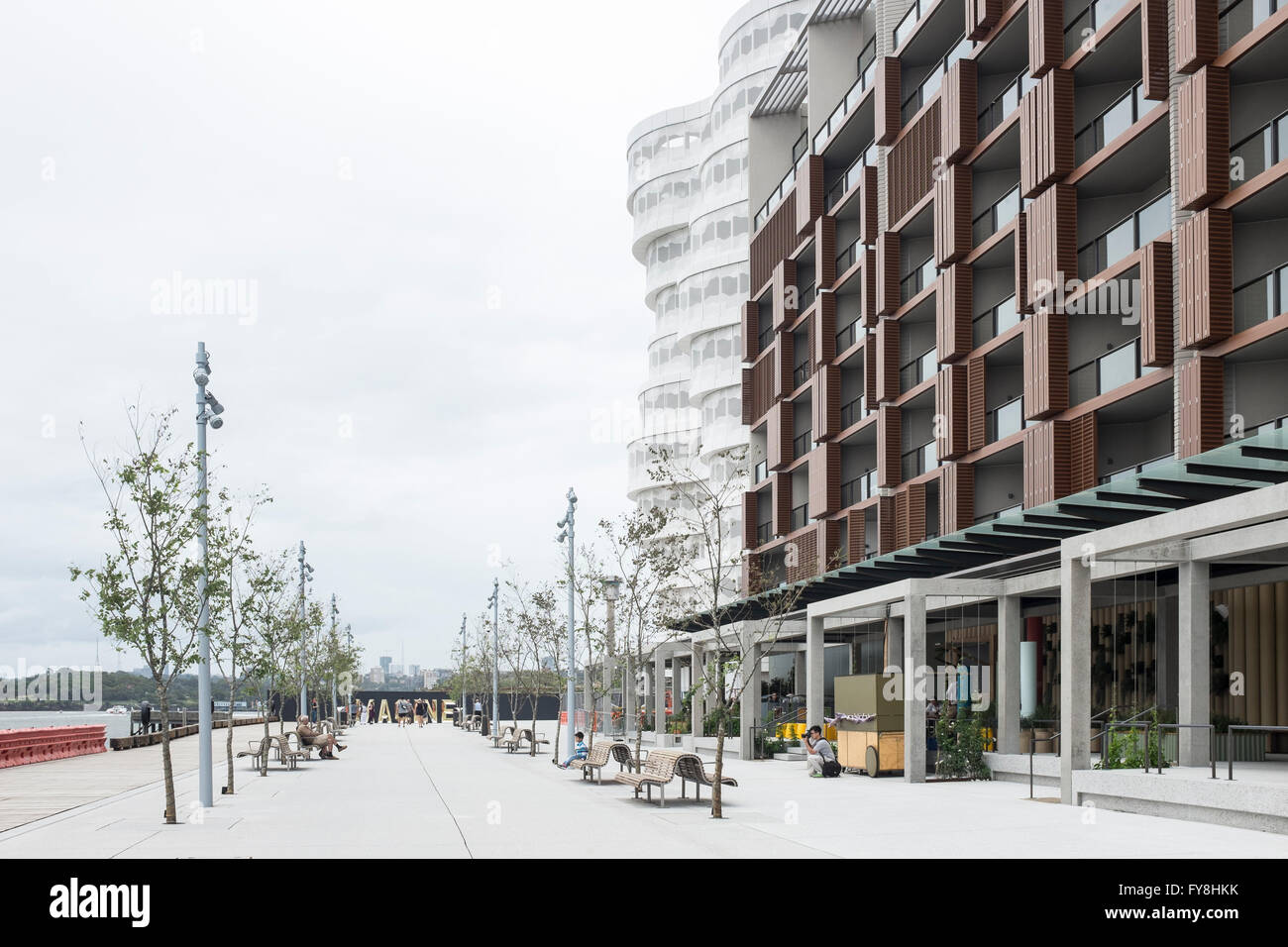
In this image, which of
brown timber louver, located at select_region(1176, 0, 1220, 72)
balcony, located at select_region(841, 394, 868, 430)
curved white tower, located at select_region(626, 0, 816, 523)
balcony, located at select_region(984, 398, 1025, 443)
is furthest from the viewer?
curved white tower, located at select_region(626, 0, 816, 523)

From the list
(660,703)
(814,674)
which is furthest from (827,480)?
(660,703)

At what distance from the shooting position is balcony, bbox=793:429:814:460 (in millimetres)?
51156

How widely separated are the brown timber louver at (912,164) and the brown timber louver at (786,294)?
32.7ft

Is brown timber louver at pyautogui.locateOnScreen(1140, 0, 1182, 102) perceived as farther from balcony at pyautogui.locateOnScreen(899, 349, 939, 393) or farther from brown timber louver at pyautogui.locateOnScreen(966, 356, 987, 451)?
balcony at pyautogui.locateOnScreen(899, 349, 939, 393)

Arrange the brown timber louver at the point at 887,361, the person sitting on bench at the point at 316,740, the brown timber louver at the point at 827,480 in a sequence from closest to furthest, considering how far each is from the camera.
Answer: the person sitting on bench at the point at 316,740 < the brown timber louver at the point at 887,361 < the brown timber louver at the point at 827,480

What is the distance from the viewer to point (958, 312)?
36094 millimetres

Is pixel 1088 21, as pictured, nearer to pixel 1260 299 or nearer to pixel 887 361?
pixel 1260 299

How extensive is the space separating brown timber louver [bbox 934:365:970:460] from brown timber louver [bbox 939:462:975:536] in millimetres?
435

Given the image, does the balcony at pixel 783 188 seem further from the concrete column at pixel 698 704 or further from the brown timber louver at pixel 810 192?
the concrete column at pixel 698 704

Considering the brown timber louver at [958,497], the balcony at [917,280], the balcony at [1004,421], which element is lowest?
the brown timber louver at [958,497]

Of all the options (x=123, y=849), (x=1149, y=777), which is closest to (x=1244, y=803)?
(x=1149, y=777)

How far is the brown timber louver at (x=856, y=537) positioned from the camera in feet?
142

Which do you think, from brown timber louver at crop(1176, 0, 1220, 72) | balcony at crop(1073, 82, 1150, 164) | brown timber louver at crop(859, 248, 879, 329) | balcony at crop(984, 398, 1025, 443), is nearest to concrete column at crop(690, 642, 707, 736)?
brown timber louver at crop(859, 248, 879, 329)

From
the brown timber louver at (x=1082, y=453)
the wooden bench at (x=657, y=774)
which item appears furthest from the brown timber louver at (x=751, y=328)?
the wooden bench at (x=657, y=774)
